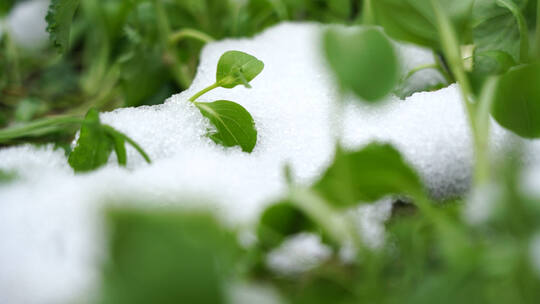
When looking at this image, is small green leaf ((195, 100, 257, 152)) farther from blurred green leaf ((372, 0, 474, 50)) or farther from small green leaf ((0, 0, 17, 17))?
small green leaf ((0, 0, 17, 17))

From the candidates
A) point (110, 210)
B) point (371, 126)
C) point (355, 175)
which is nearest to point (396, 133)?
point (371, 126)

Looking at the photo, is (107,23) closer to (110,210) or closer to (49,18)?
(49,18)

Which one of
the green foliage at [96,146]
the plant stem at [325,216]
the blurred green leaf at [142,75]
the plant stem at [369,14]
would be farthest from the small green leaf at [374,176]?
the blurred green leaf at [142,75]

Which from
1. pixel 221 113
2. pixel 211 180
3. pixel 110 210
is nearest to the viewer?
pixel 110 210

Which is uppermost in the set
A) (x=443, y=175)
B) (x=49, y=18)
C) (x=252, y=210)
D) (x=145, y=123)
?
(x=49, y=18)

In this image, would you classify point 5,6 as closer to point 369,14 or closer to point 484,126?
point 369,14

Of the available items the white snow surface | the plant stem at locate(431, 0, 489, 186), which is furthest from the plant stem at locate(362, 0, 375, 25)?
the plant stem at locate(431, 0, 489, 186)

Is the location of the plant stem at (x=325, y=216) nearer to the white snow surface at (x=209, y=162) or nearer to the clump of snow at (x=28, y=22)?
the white snow surface at (x=209, y=162)
